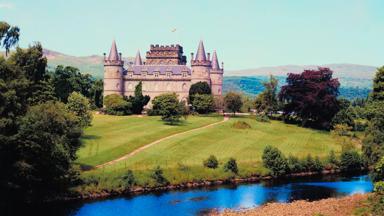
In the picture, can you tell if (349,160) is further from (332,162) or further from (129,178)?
(129,178)

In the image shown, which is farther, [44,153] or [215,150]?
[215,150]

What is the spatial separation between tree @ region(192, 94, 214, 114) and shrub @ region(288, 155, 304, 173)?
139ft

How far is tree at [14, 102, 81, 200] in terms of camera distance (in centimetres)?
4238

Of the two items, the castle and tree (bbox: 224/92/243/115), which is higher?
the castle

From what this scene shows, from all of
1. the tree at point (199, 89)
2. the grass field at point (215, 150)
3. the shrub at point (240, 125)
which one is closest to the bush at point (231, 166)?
the grass field at point (215, 150)

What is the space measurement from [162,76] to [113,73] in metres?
10.8

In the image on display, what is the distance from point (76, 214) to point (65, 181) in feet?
24.0

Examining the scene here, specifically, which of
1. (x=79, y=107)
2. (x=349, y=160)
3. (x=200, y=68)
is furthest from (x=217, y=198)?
(x=200, y=68)

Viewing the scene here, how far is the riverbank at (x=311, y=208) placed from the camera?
131 ft

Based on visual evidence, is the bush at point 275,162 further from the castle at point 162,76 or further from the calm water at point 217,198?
the castle at point 162,76

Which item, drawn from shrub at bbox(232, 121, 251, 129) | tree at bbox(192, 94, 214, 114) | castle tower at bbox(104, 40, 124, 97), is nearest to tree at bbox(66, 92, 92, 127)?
shrub at bbox(232, 121, 251, 129)

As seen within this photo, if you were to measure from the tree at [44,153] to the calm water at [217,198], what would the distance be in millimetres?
3026

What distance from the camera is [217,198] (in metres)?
48.8

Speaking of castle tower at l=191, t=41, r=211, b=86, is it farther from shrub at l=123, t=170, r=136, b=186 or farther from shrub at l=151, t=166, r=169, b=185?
shrub at l=123, t=170, r=136, b=186
